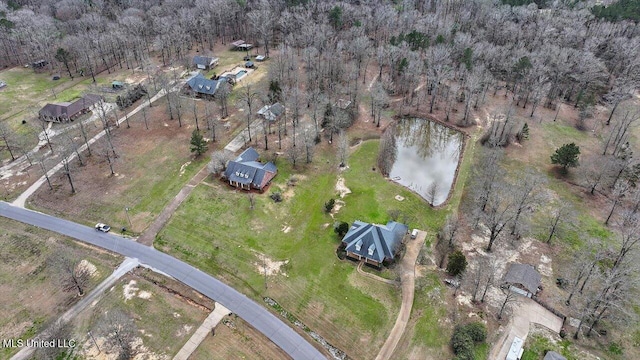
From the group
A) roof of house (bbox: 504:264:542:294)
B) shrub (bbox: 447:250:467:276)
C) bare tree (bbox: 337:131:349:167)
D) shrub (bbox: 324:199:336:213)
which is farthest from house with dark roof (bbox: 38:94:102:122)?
roof of house (bbox: 504:264:542:294)

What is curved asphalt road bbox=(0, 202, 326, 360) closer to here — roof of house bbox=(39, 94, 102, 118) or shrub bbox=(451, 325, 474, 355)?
shrub bbox=(451, 325, 474, 355)

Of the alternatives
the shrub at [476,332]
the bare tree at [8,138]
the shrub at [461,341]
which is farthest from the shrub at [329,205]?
the bare tree at [8,138]

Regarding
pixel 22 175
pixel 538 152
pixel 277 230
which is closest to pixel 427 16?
pixel 538 152

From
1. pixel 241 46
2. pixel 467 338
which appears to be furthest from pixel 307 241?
pixel 241 46

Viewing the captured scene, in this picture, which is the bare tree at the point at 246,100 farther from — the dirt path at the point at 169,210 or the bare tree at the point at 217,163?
the dirt path at the point at 169,210

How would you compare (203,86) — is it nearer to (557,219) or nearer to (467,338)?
(557,219)

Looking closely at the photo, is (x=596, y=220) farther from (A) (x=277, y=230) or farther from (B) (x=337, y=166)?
(A) (x=277, y=230)
